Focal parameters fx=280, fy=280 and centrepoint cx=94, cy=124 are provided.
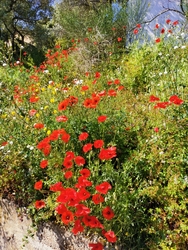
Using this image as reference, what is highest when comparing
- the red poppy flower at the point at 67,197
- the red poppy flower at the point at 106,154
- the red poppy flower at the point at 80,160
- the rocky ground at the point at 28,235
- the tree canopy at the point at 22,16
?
the tree canopy at the point at 22,16

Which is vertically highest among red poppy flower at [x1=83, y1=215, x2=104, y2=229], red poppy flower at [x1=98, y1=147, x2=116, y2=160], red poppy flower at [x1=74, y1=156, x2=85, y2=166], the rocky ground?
red poppy flower at [x1=98, y1=147, x2=116, y2=160]

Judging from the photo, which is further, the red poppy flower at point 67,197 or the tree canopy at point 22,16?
the tree canopy at point 22,16

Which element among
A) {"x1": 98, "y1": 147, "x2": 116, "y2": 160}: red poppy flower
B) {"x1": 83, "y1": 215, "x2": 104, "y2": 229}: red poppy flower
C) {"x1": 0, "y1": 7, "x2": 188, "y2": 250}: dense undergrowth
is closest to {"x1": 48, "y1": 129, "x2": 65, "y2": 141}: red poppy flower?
{"x1": 0, "y1": 7, "x2": 188, "y2": 250}: dense undergrowth

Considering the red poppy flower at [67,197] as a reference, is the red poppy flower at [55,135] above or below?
above

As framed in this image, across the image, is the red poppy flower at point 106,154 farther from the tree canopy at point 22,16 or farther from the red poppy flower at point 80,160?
the tree canopy at point 22,16

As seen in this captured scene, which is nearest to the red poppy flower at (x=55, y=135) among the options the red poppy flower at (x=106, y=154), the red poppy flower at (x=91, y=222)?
the red poppy flower at (x=106, y=154)

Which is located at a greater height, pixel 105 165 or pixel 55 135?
pixel 55 135

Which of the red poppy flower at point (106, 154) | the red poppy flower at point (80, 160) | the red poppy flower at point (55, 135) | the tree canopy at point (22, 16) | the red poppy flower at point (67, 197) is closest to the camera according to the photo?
the red poppy flower at point (67, 197)

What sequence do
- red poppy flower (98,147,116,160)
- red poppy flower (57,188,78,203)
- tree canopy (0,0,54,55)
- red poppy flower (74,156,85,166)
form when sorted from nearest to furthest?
red poppy flower (57,188,78,203) < red poppy flower (98,147,116,160) < red poppy flower (74,156,85,166) < tree canopy (0,0,54,55)

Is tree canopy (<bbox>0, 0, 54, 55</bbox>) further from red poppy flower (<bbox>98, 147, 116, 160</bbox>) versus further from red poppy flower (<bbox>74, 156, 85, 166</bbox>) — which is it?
red poppy flower (<bbox>98, 147, 116, 160</bbox>)

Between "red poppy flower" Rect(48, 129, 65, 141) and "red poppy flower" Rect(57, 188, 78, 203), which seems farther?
"red poppy flower" Rect(48, 129, 65, 141)

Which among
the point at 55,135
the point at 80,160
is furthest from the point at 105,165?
the point at 55,135

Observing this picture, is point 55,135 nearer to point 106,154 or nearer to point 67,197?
point 106,154

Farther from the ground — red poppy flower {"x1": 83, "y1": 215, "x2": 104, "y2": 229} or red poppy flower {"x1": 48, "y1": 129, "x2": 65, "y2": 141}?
red poppy flower {"x1": 48, "y1": 129, "x2": 65, "y2": 141}
